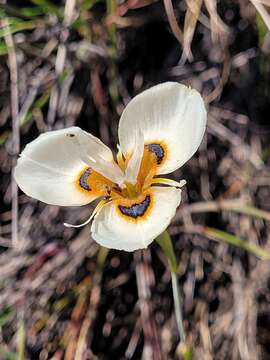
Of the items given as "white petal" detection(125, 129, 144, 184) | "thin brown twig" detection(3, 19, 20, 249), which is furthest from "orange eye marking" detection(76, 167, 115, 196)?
"thin brown twig" detection(3, 19, 20, 249)

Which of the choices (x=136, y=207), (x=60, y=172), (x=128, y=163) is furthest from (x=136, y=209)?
(x=60, y=172)

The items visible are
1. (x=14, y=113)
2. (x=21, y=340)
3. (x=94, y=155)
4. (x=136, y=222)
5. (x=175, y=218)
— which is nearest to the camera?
(x=136, y=222)

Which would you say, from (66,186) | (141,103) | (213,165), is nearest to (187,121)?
(141,103)

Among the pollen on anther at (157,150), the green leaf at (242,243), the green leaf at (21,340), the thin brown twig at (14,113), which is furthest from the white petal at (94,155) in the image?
the green leaf at (21,340)

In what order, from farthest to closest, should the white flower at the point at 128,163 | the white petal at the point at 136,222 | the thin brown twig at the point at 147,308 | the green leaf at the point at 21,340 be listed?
the thin brown twig at the point at 147,308 < the green leaf at the point at 21,340 < the white flower at the point at 128,163 < the white petal at the point at 136,222

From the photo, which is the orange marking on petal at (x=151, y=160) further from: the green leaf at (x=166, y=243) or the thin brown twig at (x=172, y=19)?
the thin brown twig at (x=172, y=19)

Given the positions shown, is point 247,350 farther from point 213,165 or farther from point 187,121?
point 187,121

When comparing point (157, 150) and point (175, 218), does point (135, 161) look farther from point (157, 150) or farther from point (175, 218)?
point (175, 218)

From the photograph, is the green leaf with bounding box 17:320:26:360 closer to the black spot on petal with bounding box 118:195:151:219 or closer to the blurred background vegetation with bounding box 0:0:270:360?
the blurred background vegetation with bounding box 0:0:270:360
